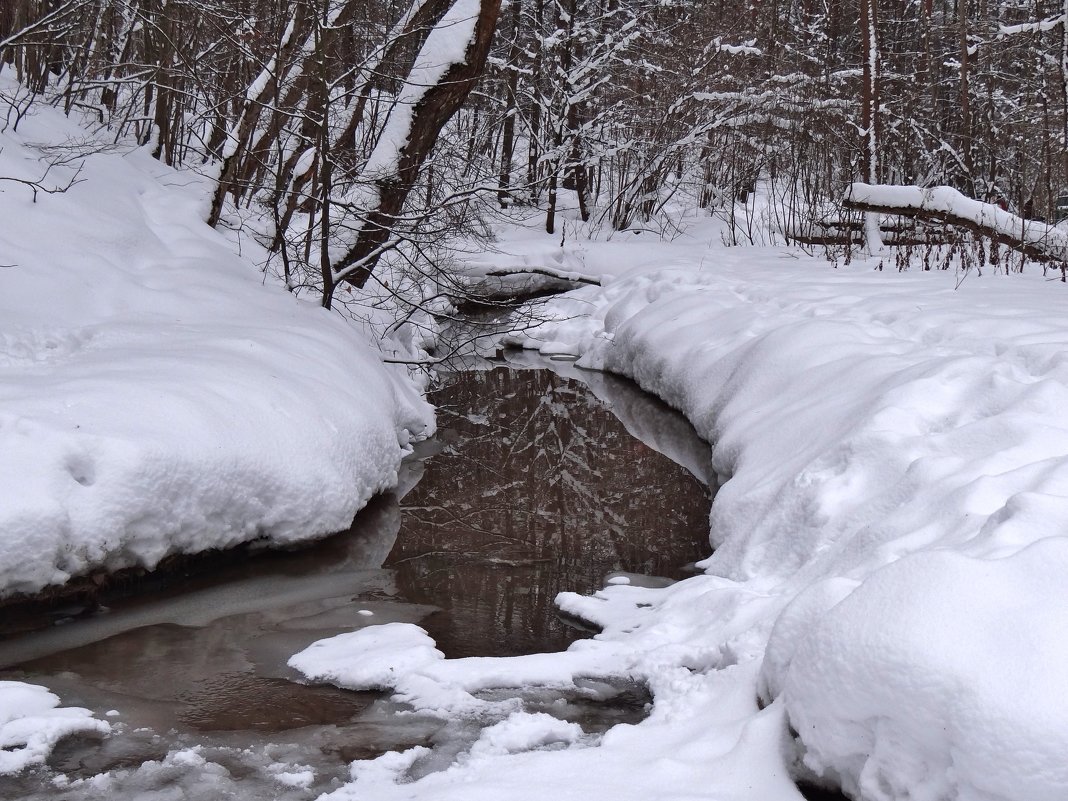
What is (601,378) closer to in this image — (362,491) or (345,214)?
(345,214)

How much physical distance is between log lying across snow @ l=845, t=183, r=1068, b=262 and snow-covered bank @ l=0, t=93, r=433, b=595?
507 cm

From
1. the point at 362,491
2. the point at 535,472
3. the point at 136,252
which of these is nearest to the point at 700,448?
the point at 535,472

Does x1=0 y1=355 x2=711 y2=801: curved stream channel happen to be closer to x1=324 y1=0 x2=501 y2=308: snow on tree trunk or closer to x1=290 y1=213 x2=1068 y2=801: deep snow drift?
x1=290 y1=213 x2=1068 y2=801: deep snow drift

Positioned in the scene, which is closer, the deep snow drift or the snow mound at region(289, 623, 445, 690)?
the deep snow drift

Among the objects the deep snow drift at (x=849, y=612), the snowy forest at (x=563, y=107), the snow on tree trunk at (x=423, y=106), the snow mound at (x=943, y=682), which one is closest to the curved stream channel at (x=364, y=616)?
the deep snow drift at (x=849, y=612)

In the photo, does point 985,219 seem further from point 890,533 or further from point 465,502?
point 890,533

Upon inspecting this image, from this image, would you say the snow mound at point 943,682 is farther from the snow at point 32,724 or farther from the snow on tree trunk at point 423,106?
the snow on tree trunk at point 423,106

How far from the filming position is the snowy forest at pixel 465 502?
279 centimetres

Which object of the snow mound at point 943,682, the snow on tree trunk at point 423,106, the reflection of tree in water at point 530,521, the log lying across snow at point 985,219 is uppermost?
the snow on tree trunk at point 423,106

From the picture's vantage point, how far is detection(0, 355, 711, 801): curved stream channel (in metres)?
3.14

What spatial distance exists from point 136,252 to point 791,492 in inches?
205

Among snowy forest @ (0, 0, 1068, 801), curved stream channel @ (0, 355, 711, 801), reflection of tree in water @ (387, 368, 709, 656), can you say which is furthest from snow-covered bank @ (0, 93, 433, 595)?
A: reflection of tree in water @ (387, 368, 709, 656)

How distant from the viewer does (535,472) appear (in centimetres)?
708

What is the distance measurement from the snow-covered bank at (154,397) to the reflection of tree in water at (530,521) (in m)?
0.47
